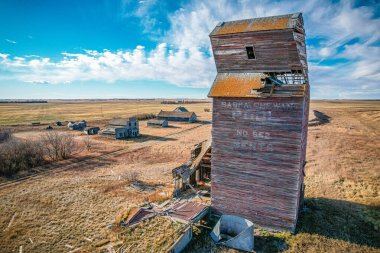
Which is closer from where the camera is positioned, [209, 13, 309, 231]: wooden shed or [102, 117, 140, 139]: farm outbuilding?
[209, 13, 309, 231]: wooden shed

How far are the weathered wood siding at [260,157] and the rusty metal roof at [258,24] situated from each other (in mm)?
4245

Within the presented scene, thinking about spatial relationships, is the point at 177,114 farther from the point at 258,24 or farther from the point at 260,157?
the point at 260,157

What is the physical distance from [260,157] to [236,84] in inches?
196

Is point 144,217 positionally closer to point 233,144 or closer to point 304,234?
point 233,144

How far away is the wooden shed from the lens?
555 inches

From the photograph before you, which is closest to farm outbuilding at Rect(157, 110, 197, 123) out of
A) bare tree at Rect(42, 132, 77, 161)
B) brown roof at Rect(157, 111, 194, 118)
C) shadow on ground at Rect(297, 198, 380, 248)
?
brown roof at Rect(157, 111, 194, 118)

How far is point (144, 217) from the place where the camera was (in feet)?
55.0

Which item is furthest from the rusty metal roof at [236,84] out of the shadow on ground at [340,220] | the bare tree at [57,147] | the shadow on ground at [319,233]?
the bare tree at [57,147]

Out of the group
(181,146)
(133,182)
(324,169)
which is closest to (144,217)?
(133,182)

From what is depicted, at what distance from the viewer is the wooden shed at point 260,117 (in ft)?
46.2

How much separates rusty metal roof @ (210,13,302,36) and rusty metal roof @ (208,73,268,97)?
279 centimetres

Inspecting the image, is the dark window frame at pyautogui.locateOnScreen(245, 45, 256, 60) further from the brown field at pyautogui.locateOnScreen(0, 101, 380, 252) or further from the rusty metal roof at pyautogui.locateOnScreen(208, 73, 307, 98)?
the brown field at pyautogui.locateOnScreen(0, 101, 380, 252)

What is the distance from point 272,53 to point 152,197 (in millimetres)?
14860

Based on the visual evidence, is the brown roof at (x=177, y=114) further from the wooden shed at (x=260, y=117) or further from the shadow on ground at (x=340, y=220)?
the wooden shed at (x=260, y=117)
